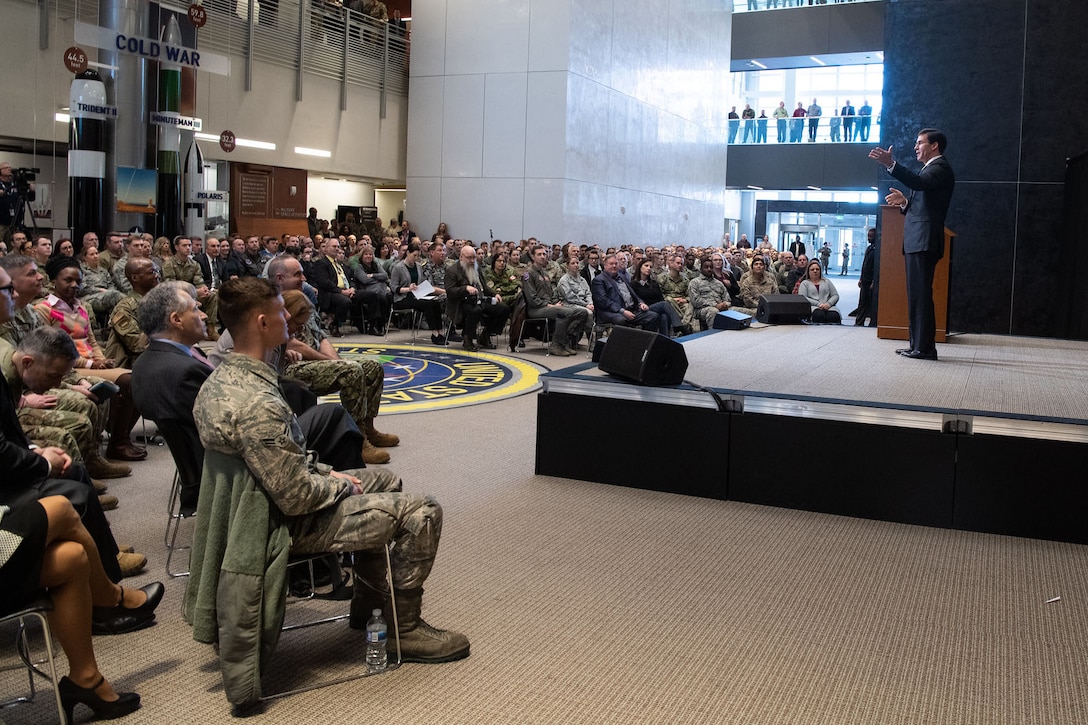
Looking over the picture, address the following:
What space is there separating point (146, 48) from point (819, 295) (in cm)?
976

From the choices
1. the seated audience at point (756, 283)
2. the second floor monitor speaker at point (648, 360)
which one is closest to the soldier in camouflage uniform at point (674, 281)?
the seated audience at point (756, 283)

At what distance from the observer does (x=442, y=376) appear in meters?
10.3

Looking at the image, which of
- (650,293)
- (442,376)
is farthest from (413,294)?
(442,376)

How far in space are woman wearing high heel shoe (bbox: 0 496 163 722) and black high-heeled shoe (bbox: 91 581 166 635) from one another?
58 cm

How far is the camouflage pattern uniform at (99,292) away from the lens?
35.0 feet

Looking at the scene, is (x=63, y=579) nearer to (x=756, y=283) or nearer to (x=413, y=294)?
(x=413, y=294)

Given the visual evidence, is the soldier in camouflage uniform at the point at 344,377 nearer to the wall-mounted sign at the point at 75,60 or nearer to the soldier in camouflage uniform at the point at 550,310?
the soldier in camouflage uniform at the point at 550,310

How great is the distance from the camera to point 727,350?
26.7ft

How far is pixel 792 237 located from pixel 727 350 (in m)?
26.6

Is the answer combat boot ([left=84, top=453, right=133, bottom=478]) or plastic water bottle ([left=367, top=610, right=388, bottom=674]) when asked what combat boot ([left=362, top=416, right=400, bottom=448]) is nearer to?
combat boot ([left=84, top=453, right=133, bottom=478])

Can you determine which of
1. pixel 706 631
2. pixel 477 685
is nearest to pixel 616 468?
pixel 706 631

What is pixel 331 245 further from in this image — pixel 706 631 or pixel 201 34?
pixel 706 631

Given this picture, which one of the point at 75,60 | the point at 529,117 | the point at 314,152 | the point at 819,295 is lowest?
the point at 819,295

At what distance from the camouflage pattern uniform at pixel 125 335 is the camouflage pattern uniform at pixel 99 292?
420 centimetres
